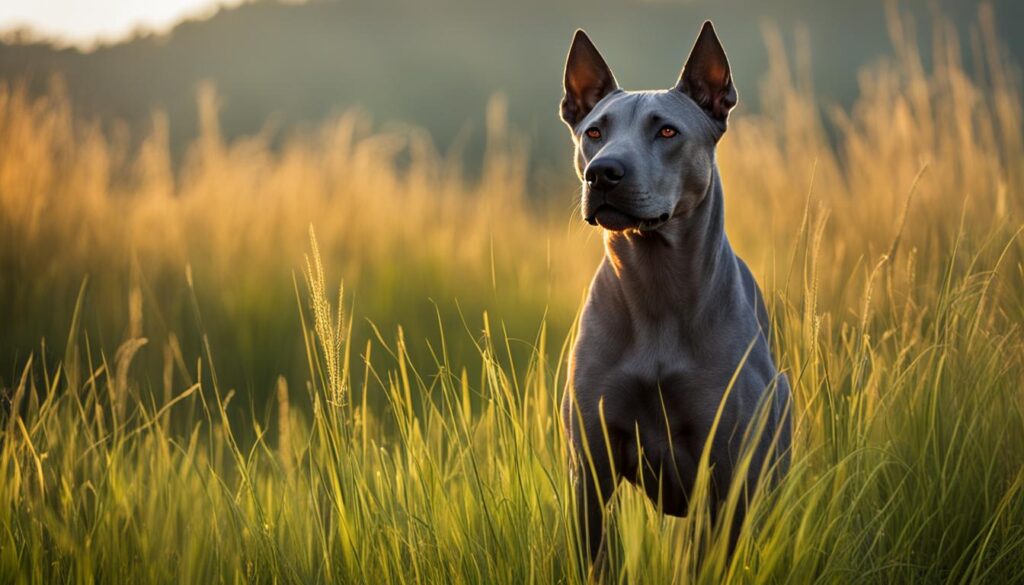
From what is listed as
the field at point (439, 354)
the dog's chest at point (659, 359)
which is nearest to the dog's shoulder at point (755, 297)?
the field at point (439, 354)

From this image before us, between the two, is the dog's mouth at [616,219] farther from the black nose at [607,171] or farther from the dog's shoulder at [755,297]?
the dog's shoulder at [755,297]

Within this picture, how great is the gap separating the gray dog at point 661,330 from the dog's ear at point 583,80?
24 cm

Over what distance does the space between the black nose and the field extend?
335 mm

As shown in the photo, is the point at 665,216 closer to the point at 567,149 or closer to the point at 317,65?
the point at 567,149

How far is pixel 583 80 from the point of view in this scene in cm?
346

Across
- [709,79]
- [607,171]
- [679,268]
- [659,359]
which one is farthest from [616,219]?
[709,79]

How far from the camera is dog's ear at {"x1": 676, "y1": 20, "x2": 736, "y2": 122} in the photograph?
10.6 ft

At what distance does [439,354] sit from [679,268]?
2.67 m

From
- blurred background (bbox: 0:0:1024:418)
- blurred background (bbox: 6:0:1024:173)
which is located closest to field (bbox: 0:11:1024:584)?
Result: blurred background (bbox: 0:0:1024:418)

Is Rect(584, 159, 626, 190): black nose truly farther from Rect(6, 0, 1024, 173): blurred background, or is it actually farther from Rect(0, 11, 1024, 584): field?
Rect(6, 0, 1024, 173): blurred background

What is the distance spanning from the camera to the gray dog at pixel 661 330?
2.89 meters

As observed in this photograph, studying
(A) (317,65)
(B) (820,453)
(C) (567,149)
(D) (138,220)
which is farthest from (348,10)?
(B) (820,453)

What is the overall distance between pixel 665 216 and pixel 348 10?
26193mm

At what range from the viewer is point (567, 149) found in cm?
1883
